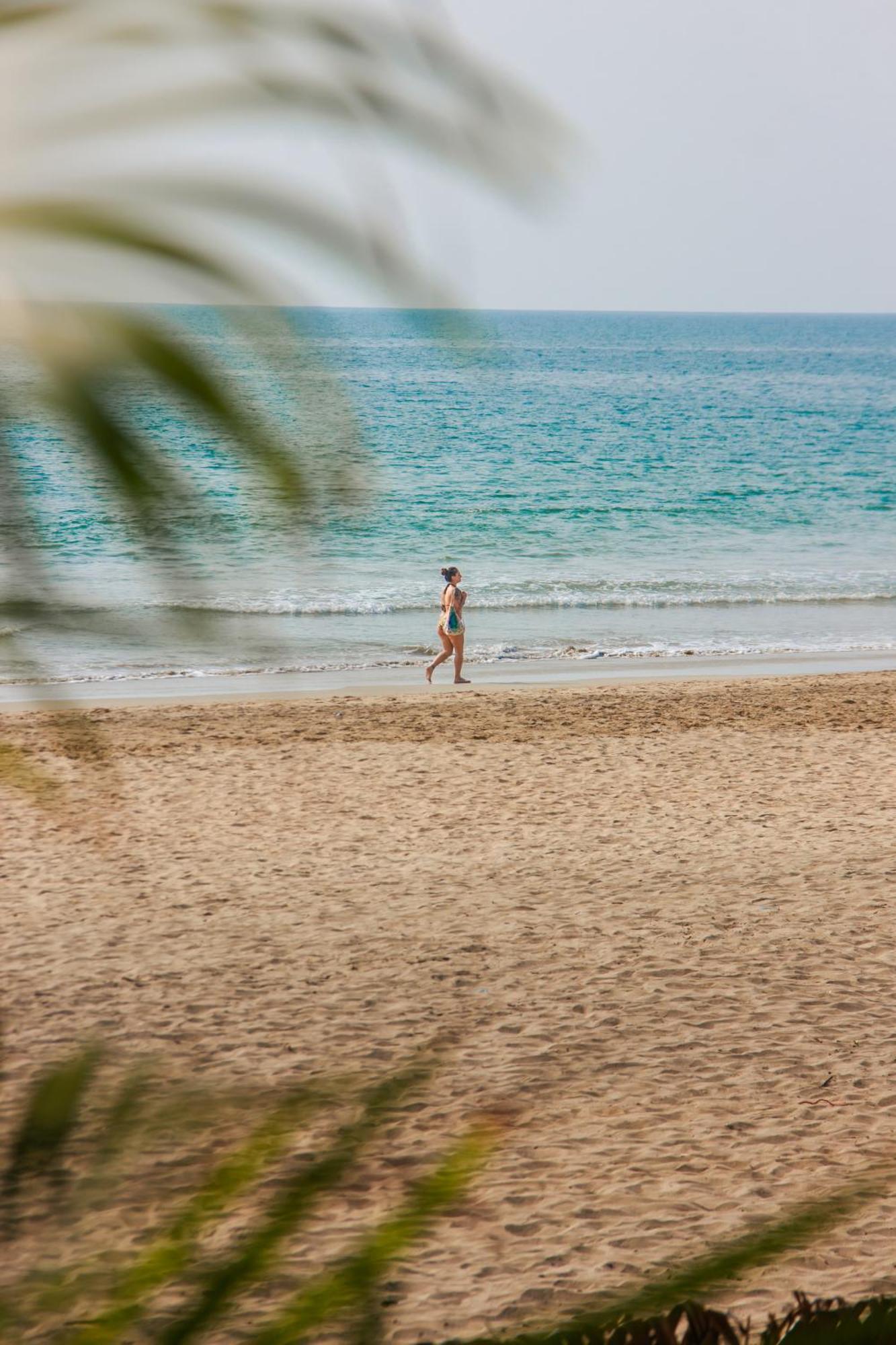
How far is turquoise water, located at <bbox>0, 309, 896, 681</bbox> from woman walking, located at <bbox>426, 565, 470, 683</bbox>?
952mm

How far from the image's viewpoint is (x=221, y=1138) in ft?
2.16

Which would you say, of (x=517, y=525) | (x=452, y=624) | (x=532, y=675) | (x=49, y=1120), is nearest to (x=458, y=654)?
(x=452, y=624)

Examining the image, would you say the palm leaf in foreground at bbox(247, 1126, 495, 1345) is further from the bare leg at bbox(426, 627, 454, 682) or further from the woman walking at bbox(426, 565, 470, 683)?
the bare leg at bbox(426, 627, 454, 682)

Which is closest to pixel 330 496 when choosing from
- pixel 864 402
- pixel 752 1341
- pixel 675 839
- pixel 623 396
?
pixel 752 1341

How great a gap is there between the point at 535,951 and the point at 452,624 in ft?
29.4

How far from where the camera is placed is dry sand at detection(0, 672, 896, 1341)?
440cm

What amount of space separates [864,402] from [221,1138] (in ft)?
274

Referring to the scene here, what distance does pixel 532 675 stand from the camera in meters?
17.1

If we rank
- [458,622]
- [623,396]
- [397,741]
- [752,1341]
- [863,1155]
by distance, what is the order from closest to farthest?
[752,1341]
[863,1155]
[397,741]
[458,622]
[623,396]

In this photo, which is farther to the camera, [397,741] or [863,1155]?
[397,741]

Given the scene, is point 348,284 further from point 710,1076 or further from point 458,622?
point 458,622

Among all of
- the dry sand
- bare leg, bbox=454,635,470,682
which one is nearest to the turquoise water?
the dry sand

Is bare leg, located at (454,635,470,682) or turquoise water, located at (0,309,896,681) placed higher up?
turquoise water, located at (0,309,896,681)

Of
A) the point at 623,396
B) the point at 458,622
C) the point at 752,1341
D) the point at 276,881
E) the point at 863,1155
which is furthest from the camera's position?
the point at 623,396
